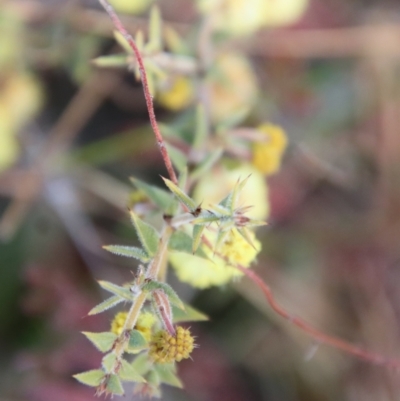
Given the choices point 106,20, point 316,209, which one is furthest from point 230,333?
point 106,20

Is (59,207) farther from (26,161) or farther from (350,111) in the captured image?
(350,111)

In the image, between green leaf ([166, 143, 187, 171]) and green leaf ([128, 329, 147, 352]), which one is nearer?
green leaf ([128, 329, 147, 352])

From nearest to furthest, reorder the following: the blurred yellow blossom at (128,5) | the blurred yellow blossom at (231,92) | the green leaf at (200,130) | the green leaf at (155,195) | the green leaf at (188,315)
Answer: the green leaf at (188,315) → the green leaf at (155,195) → the green leaf at (200,130) → the blurred yellow blossom at (128,5) → the blurred yellow blossom at (231,92)

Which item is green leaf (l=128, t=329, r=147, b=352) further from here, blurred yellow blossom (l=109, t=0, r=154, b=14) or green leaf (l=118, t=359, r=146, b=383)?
blurred yellow blossom (l=109, t=0, r=154, b=14)

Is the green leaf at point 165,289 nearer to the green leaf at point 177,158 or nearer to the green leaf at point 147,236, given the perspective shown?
the green leaf at point 147,236

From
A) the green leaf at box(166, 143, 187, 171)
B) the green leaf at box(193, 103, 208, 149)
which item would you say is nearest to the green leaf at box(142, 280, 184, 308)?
the green leaf at box(166, 143, 187, 171)

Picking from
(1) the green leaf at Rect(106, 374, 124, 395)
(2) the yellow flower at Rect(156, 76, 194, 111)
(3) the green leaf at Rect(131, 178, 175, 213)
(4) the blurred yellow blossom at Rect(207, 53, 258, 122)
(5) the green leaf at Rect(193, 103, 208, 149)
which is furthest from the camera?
(4) the blurred yellow blossom at Rect(207, 53, 258, 122)

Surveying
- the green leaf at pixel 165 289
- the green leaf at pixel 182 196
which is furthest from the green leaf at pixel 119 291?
the green leaf at pixel 182 196
